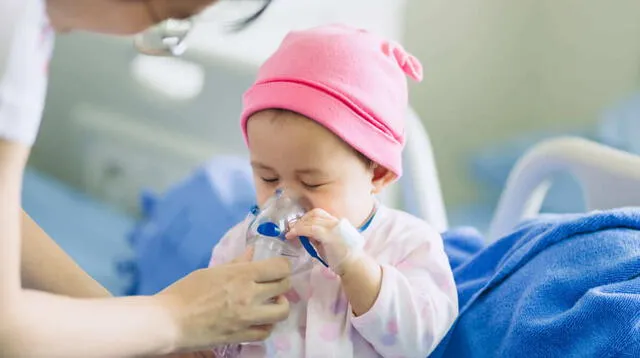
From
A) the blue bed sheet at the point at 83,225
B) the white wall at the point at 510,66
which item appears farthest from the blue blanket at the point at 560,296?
the white wall at the point at 510,66

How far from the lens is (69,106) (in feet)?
8.71

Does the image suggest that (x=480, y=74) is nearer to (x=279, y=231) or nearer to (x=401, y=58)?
(x=401, y=58)

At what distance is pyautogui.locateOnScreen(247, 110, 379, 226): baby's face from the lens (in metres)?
0.93

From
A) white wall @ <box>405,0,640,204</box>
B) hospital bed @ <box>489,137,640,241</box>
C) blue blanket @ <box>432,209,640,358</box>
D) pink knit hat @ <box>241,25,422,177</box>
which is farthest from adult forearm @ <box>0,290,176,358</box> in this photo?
white wall @ <box>405,0,640,204</box>

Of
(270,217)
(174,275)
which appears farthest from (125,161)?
(270,217)

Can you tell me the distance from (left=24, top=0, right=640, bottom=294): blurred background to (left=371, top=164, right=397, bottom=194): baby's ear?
0.58 meters

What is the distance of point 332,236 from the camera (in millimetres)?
880

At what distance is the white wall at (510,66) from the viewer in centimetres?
266

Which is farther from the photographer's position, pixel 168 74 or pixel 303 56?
pixel 168 74

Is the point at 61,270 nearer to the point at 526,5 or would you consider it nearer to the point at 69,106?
the point at 69,106

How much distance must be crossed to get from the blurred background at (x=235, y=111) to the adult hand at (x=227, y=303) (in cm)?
65

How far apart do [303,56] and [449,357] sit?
1.35 feet

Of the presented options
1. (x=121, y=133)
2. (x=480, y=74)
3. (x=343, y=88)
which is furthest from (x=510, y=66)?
(x=343, y=88)

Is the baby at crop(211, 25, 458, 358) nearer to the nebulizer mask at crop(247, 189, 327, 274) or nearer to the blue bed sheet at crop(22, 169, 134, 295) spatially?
the nebulizer mask at crop(247, 189, 327, 274)
